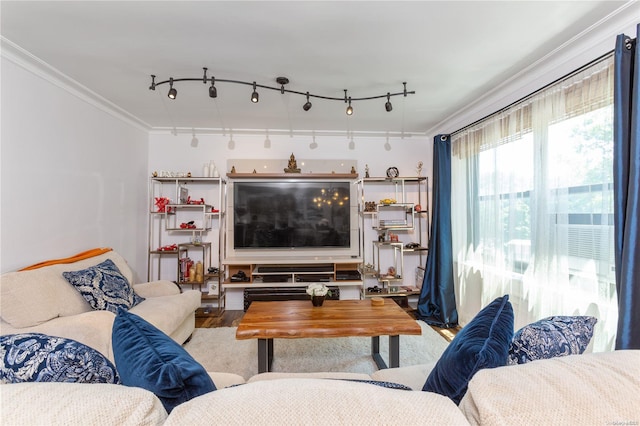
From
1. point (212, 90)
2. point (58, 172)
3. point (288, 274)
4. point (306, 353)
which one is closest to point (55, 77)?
point (58, 172)

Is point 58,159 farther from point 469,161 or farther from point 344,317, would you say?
point 469,161

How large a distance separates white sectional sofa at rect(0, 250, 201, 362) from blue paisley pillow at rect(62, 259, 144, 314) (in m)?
0.05

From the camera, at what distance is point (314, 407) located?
0.54 metres

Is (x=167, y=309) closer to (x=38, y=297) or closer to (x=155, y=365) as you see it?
(x=38, y=297)

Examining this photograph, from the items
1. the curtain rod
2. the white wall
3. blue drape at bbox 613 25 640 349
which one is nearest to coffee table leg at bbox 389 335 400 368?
blue drape at bbox 613 25 640 349

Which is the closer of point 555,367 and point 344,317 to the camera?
point 555,367

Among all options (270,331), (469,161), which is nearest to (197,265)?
(270,331)

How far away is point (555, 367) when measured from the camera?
0.67m

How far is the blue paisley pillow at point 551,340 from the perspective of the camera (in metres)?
1.03

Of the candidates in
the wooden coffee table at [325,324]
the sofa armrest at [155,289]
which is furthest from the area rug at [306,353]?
the sofa armrest at [155,289]

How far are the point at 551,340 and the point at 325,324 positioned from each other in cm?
140

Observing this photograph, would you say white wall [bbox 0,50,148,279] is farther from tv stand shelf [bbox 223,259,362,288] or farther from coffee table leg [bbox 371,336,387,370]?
coffee table leg [bbox 371,336,387,370]

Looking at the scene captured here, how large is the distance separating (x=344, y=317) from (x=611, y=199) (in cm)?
196

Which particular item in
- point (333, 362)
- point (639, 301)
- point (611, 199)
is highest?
point (611, 199)
